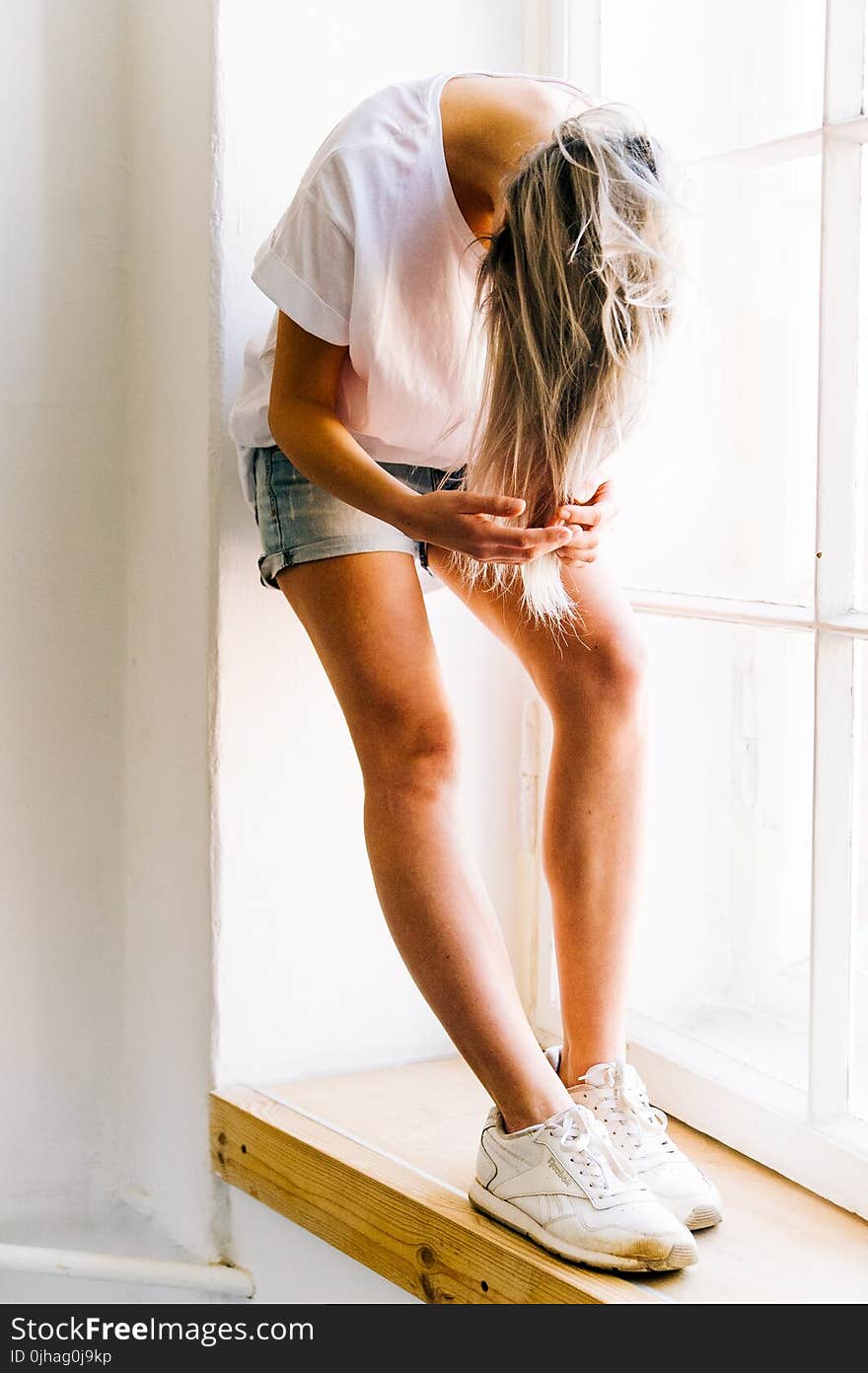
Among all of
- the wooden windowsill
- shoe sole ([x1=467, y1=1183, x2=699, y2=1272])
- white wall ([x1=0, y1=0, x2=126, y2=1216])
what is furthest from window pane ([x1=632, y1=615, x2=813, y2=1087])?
white wall ([x1=0, y1=0, x2=126, y2=1216])

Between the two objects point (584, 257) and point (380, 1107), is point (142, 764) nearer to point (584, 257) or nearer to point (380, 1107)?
point (380, 1107)

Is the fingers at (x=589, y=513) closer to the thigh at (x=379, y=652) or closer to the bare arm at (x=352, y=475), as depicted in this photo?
the bare arm at (x=352, y=475)

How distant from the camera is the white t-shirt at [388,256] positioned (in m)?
1.13

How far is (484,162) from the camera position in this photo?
43.8 inches

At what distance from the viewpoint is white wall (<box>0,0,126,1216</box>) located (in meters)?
1.54

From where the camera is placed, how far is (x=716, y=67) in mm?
1422

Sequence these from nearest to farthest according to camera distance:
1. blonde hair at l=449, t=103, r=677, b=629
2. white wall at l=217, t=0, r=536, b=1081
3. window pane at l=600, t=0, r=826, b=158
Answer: blonde hair at l=449, t=103, r=677, b=629 → window pane at l=600, t=0, r=826, b=158 → white wall at l=217, t=0, r=536, b=1081

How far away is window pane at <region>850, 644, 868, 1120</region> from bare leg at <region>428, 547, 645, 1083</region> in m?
0.19

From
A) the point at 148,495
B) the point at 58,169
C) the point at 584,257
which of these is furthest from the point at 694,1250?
the point at 58,169

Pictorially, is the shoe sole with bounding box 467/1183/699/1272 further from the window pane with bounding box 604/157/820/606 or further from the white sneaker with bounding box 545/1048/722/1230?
the window pane with bounding box 604/157/820/606

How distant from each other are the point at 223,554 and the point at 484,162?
520 mm

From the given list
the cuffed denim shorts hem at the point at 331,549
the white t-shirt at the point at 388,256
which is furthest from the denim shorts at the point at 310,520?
the white t-shirt at the point at 388,256

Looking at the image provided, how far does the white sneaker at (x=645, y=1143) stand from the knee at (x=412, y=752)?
0.28 meters

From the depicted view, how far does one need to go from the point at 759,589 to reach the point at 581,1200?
2.03ft
